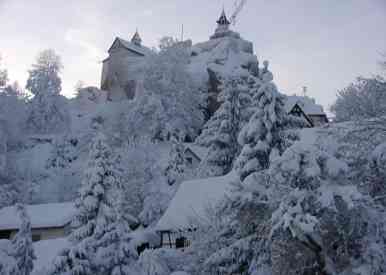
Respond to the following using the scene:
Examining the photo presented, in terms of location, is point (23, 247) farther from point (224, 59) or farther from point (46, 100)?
point (224, 59)

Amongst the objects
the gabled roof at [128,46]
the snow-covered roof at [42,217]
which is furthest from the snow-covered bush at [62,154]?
the gabled roof at [128,46]

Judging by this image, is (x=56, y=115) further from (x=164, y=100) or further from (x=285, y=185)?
(x=285, y=185)

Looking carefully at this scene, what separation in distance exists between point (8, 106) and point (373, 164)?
4881 cm

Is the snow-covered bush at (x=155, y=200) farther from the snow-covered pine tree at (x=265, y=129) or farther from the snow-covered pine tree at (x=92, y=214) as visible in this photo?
the snow-covered pine tree at (x=265, y=129)

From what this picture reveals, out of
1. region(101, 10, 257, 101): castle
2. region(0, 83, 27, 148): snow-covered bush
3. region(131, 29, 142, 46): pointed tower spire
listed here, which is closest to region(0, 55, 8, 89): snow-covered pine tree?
region(0, 83, 27, 148): snow-covered bush

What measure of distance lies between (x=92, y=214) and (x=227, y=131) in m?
17.5

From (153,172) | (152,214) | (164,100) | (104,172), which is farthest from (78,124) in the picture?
(104,172)

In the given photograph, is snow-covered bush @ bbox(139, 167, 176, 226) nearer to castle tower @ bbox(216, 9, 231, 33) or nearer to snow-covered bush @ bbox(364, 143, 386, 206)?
snow-covered bush @ bbox(364, 143, 386, 206)

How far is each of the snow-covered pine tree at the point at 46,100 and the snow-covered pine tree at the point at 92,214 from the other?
1567 inches

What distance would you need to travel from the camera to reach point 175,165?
3903 centimetres

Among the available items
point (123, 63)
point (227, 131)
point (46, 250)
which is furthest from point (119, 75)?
point (46, 250)

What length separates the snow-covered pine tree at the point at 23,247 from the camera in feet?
52.3

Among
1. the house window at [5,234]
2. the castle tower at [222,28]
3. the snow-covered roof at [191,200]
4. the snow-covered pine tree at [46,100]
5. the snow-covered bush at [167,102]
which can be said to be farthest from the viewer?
the castle tower at [222,28]

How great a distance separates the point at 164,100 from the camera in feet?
168
